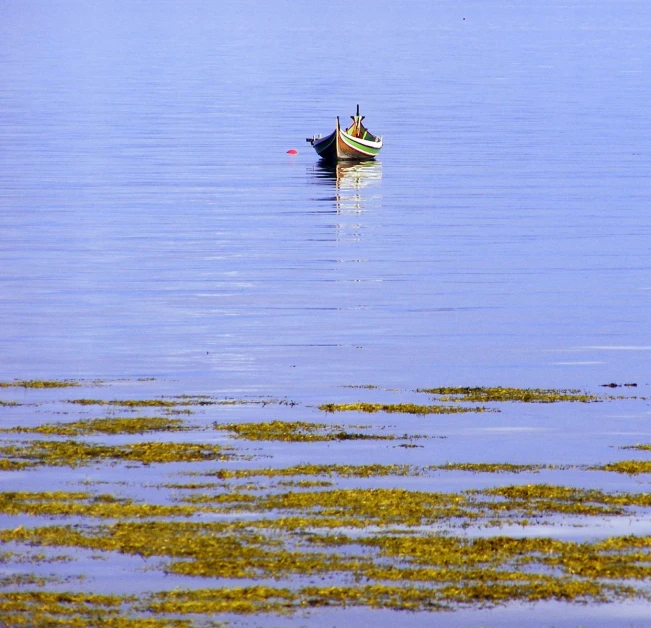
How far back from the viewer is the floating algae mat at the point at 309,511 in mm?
14648

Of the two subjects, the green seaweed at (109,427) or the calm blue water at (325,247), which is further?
the calm blue water at (325,247)

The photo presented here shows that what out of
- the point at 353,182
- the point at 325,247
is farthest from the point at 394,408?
the point at 353,182

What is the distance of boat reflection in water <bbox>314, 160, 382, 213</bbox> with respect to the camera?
62.8 meters

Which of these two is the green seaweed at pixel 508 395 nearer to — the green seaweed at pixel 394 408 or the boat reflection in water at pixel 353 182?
the green seaweed at pixel 394 408

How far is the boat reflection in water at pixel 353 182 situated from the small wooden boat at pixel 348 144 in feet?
1.75

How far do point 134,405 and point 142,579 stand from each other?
9508mm

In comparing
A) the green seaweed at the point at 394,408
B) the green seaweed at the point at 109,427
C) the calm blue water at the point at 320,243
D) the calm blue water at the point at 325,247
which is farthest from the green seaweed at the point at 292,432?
the calm blue water at the point at 320,243

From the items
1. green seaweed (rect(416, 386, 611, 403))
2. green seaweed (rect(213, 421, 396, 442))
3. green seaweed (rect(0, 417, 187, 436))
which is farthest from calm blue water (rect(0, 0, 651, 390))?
green seaweed (rect(0, 417, 187, 436))

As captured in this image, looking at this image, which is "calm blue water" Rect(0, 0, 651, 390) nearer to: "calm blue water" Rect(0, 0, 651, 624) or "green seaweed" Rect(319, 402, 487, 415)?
"calm blue water" Rect(0, 0, 651, 624)

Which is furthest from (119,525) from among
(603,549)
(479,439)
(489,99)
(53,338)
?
(489,99)

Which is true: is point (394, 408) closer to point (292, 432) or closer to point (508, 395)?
point (508, 395)

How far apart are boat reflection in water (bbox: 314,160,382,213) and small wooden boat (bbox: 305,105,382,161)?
53cm

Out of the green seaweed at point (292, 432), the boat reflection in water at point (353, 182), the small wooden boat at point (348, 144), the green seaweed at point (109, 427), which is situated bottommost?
the green seaweed at point (292, 432)

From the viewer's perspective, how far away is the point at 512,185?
6969cm
